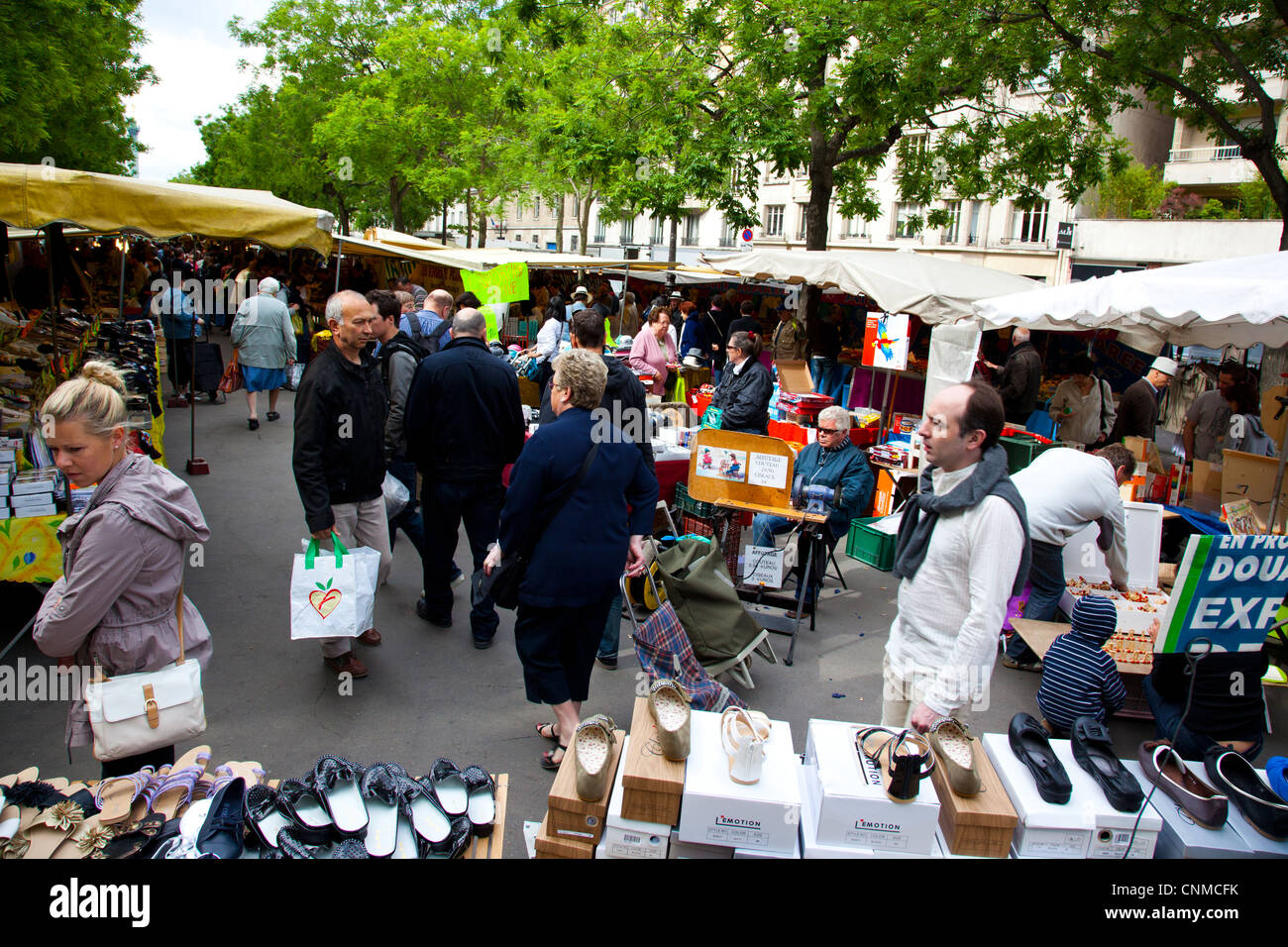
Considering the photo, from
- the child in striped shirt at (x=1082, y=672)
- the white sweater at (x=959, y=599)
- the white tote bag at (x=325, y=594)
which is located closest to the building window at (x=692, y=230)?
the white tote bag at (x=325, y=594)

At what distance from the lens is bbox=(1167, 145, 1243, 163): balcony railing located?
27.6 metres

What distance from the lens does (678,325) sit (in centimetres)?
1825

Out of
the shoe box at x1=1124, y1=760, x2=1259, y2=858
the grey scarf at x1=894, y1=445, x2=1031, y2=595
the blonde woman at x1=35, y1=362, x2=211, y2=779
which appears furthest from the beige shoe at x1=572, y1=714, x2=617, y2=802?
the shoe box at x1=1124, y1=760, x2=1259, y2=858

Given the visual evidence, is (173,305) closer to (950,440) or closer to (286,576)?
(286,576)

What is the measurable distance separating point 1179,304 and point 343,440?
5618mm

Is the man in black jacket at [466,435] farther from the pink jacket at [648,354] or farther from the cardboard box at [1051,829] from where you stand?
the pink jacket at [648,354]

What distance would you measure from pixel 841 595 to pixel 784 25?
471 inches

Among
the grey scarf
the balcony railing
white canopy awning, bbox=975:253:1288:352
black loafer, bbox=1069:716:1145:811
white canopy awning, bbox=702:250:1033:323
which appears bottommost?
black loafer, bbox=1069:716:1145:811

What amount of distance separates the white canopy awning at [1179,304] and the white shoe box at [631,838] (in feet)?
16.9

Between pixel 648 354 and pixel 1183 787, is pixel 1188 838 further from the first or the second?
pixel 648 354

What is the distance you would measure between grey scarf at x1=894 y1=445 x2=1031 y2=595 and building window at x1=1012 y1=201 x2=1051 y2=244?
32601 millimetres

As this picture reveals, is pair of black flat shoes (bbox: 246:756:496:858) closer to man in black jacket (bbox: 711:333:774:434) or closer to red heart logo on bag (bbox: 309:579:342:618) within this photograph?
red heart logo on bag (bbox: 309:579:342:618)

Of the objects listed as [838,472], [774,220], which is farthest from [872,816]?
[774,220]
